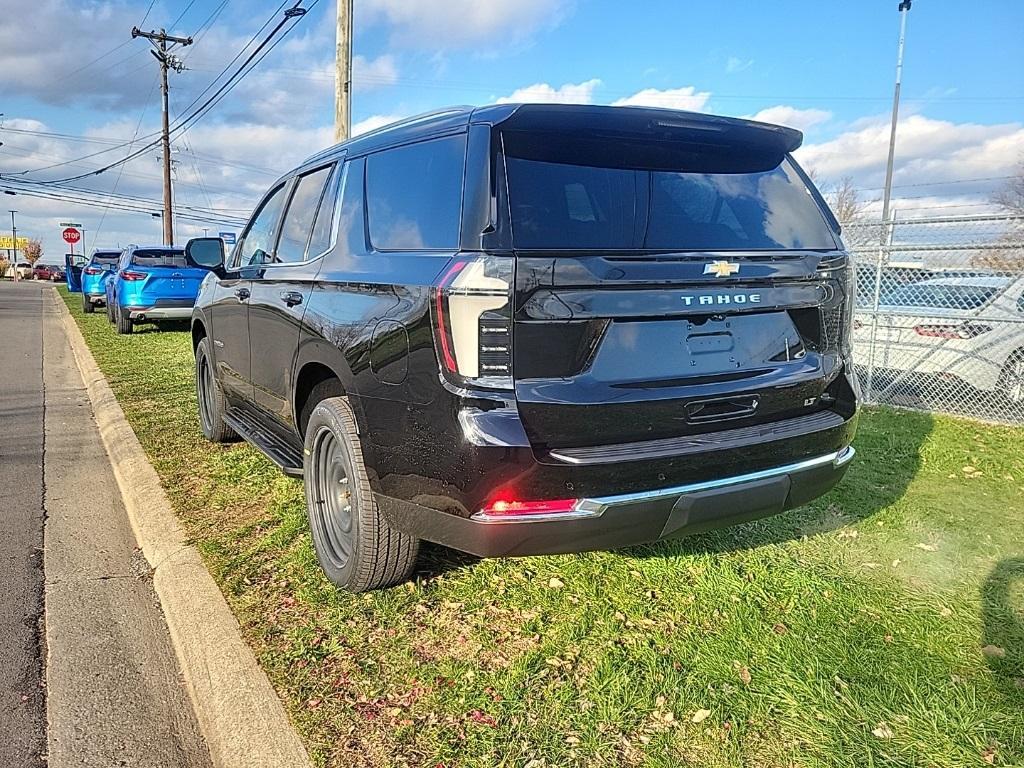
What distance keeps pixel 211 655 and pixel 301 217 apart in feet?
7.34

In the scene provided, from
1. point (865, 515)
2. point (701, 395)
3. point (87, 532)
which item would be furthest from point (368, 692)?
point (865, 515)

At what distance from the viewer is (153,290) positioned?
43.9 feet

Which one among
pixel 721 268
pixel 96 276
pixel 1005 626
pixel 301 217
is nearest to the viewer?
pixel 721 268

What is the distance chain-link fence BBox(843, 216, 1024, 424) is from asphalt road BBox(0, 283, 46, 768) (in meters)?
6.30

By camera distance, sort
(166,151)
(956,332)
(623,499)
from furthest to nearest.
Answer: (166,151)
(956,332)
(623,499)

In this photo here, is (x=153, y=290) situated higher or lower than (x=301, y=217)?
lower

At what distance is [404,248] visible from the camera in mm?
2811

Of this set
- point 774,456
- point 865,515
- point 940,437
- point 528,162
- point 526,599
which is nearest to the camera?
point 528,162

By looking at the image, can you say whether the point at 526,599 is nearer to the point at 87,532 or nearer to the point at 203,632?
the point at 203,632

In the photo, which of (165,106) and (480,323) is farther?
(165,106)

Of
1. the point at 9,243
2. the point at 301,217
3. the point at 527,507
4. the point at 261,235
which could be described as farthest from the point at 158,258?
the point at 9,243

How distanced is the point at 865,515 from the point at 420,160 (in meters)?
3.11

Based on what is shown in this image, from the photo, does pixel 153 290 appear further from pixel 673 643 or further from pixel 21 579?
pixel 673 643

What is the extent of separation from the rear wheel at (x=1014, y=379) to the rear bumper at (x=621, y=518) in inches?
204
